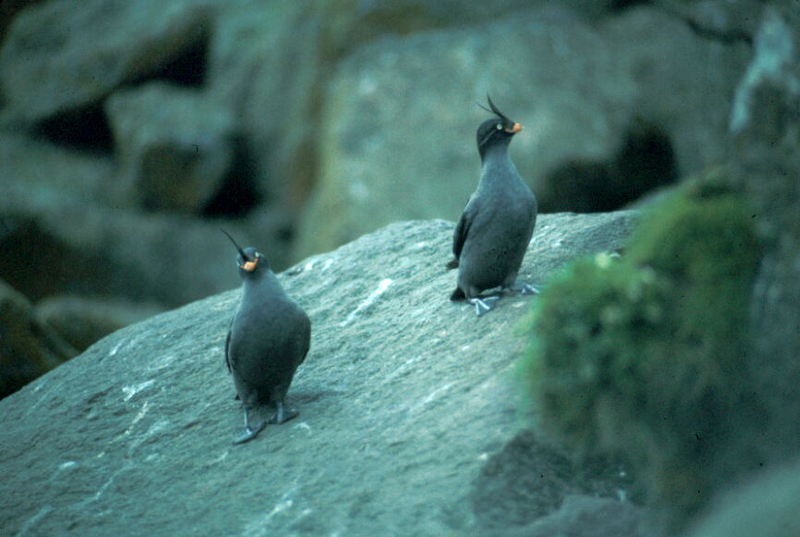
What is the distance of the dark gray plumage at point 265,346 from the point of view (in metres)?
5.57

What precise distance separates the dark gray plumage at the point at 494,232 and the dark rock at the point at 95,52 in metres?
11.6

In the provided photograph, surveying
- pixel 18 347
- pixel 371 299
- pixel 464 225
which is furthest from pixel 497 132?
pixel 18 347

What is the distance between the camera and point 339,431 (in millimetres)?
5203

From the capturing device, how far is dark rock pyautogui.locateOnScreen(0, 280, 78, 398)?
28.6 feet

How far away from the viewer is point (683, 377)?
12.6ft

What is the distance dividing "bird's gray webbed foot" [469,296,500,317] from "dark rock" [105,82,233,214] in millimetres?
10092

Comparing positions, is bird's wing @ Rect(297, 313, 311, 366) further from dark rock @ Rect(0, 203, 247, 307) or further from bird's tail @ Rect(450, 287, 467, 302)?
dark rock @ Rect(0, 203, 247, 307)

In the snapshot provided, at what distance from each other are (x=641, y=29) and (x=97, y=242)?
8289 millimetres

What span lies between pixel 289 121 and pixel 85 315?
14.7 ft

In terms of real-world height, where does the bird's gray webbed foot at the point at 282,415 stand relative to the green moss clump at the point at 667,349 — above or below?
below

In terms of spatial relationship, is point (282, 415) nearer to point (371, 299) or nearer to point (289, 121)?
point (371, 299)

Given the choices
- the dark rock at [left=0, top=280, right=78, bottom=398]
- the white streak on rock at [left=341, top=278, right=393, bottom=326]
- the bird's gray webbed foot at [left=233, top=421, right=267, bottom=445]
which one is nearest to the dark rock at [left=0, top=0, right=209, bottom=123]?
the dark rock at [left=0, top=280, right=78, bottom=398]

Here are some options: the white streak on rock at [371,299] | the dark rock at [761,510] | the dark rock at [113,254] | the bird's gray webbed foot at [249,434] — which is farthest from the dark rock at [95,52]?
the dark rock at [761,510]

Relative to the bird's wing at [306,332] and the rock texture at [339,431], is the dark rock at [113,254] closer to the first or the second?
the rock texture at [339,431]
